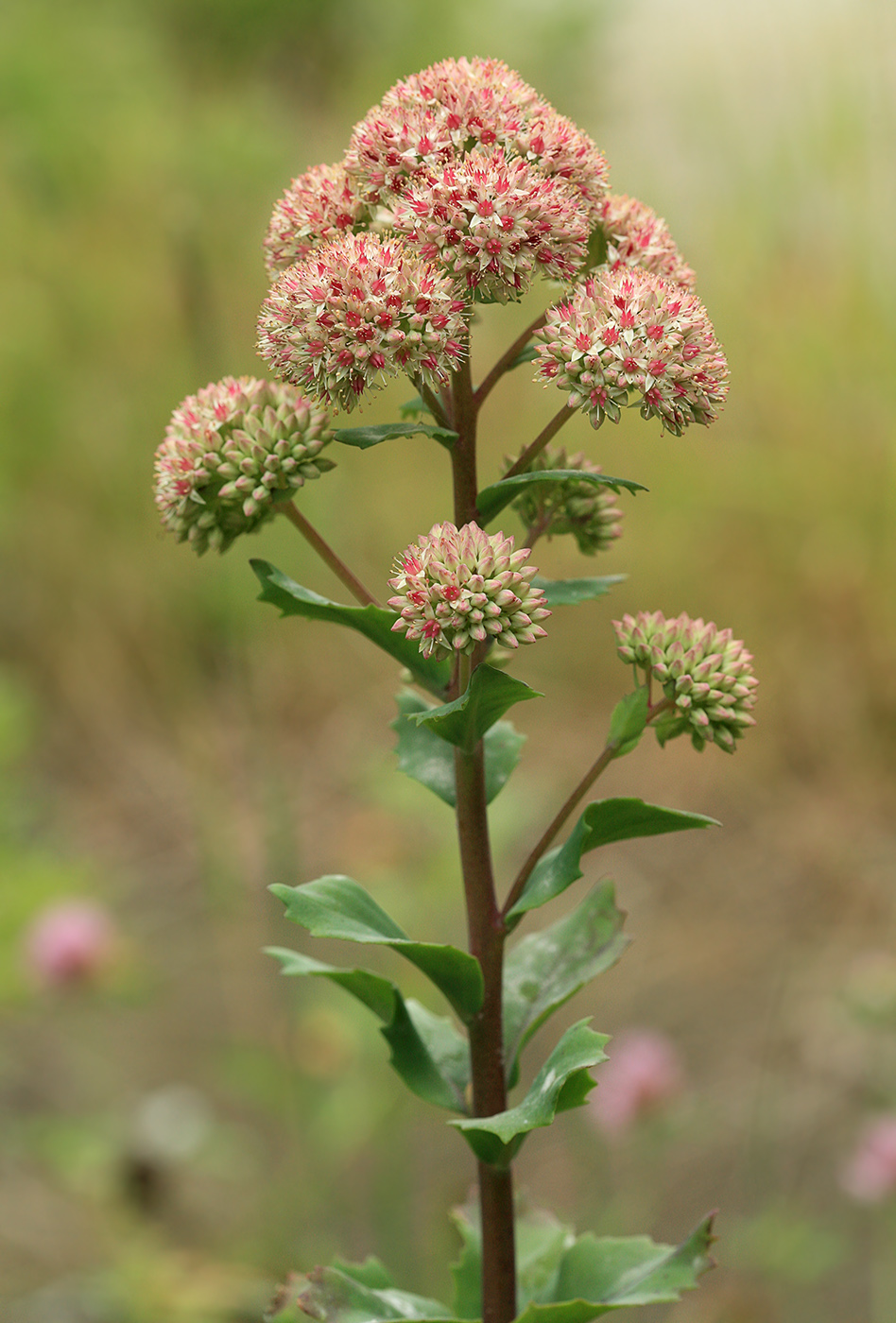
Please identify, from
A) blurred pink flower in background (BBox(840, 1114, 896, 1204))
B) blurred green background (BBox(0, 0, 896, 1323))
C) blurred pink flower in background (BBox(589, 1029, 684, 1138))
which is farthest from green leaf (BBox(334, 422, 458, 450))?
blurred pink flower in background (BBox(840, 1114, 896, 1204))

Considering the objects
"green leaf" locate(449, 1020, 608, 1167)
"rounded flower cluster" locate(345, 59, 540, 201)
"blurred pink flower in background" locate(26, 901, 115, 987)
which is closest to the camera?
"green leaf" locate(449, 1020, 608, 1167)

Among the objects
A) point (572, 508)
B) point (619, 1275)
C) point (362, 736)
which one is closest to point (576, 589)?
point (572, 508)

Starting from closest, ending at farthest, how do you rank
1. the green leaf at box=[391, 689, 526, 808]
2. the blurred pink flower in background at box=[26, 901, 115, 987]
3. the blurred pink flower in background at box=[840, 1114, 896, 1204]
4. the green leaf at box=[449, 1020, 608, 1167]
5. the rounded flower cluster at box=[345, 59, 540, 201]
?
the green leaf at box=[449, 1020, 608, 1167], the rounded flower cluster at box=[345, 59, 540, 201], the green leaf at box=[391, 689, 526, 808], the blurred pink flower in background at box=[840, 1114, 896, 1204], the blurred pink flower in background at box=[26, 901, 115, 987]

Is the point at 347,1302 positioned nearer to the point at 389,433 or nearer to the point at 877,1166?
the point at 389,433

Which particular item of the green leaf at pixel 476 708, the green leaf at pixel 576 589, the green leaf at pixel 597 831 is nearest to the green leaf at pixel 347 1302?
the green leaf at pixel 597 831

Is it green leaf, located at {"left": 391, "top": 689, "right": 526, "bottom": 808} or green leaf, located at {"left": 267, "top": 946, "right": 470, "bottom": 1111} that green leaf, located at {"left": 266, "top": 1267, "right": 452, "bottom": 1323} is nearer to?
green leaf, located at {"left": 267, "top": 946, "right": 470, "bottom": 1111}

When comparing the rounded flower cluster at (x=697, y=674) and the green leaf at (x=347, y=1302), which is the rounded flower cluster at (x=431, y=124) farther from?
the green leaf at (x=347, y=1302)
